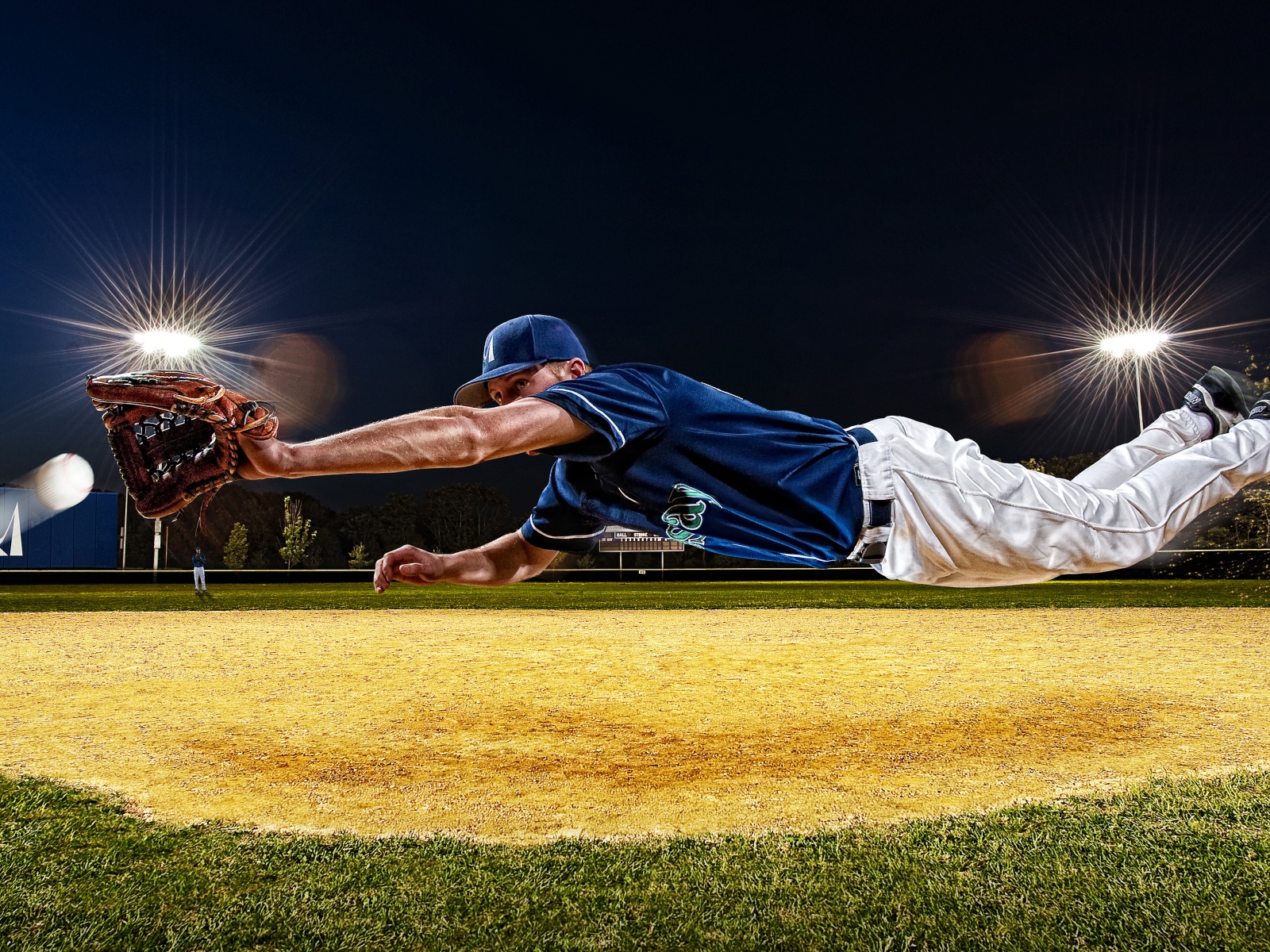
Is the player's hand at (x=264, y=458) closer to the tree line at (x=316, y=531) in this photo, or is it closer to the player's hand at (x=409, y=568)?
the player's hand at (x=409, y=568)

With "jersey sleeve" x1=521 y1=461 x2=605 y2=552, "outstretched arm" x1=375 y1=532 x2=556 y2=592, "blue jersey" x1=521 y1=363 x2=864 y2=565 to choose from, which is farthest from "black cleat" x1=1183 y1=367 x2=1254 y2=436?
"outstretched arm" x1=375 y1=532 x2=556 y2=592

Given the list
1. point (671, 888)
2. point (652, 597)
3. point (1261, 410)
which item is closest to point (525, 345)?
point (671, 888)

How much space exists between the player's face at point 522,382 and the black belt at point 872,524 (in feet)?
3.74

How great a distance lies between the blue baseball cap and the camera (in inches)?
112

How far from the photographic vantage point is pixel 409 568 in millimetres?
3365

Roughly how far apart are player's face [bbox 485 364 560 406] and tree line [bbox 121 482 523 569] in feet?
141

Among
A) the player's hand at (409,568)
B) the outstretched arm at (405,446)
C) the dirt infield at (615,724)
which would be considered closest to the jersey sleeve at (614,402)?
the outstretched arm at (405,446)

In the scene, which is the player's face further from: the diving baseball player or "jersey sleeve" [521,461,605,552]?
Answer: "jersey sleeve" [521,461,605,552]

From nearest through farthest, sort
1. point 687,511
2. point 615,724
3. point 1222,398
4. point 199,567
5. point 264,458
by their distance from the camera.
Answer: point 264,458, point 687,511, point 1222,398, point 615,724, point 199,567

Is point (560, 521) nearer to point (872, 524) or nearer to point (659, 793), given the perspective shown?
point (872, 524)

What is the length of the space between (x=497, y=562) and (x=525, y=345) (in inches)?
46.7

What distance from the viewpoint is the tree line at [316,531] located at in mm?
45625

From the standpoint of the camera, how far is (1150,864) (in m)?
3.78

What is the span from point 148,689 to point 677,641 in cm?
666
